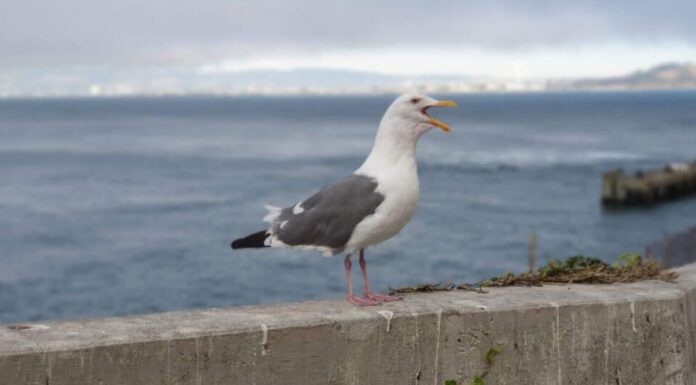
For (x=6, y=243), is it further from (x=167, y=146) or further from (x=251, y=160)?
(x=167, y=146)

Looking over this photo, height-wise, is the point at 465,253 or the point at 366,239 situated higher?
the point at 366,239

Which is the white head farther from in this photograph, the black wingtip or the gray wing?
the black wingtip

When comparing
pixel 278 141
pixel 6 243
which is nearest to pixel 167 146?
pixel 278 141

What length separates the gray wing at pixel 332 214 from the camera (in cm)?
573

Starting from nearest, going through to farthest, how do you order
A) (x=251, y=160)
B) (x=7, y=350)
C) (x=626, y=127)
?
(x=7, y=350) → (x=251, y=160) → (x=626, y=127)

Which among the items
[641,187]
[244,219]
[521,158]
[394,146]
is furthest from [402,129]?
[521,158]

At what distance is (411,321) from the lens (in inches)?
217

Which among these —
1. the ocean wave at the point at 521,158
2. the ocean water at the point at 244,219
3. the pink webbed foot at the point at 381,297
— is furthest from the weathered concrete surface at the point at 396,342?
the ocean wave at the point at 521,158

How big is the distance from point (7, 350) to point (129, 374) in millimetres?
567

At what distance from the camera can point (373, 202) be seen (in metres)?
5.70

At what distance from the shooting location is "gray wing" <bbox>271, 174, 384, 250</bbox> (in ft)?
18.8

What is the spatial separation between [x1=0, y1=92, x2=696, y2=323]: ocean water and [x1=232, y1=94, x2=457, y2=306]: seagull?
2714 cm

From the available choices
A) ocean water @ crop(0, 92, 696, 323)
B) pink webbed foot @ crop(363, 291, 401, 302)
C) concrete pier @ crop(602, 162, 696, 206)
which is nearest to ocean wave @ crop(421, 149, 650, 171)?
ocean water @ crop(0, 92, 696, 323)

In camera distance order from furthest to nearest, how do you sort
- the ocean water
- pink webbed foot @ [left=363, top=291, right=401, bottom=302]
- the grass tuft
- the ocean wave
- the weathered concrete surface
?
the ocean wave, the ocean water, the grass tuft, pink webbed foot @ [left=363, top=291, right=401, bottom=302], the weathered concrete surface
